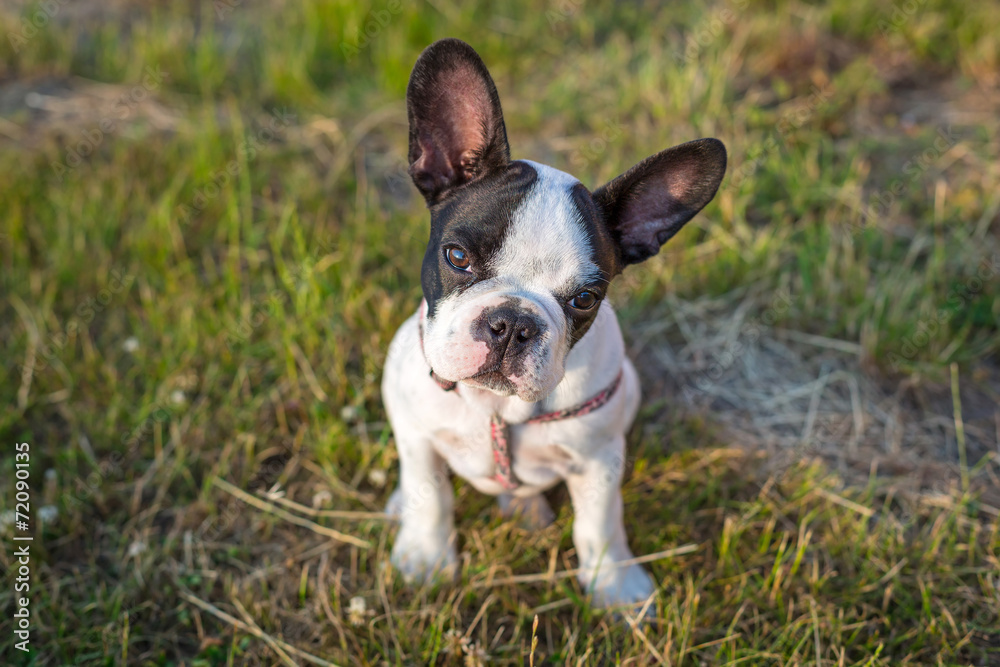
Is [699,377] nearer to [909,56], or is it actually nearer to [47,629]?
[47,629]

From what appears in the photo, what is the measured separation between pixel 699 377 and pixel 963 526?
1.28 metres

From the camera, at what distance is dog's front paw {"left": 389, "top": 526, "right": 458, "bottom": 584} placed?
114 inches

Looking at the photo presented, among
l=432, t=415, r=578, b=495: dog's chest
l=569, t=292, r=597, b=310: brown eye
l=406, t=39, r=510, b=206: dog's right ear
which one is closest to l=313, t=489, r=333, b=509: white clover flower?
l=432, t=415, r=578, b=495: dog's chest

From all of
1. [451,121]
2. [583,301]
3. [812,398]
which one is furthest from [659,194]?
[812,398]

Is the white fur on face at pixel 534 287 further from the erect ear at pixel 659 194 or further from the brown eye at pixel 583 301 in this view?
the erect ear at pixel 659 194

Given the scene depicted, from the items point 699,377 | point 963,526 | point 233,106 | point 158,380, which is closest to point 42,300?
point 158,380

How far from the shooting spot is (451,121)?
2.32 metres

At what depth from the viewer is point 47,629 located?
2.74 m

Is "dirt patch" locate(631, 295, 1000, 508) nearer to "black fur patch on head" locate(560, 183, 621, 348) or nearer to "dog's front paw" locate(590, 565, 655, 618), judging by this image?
"dog's front paw" locate(590, 565, 655, 618)

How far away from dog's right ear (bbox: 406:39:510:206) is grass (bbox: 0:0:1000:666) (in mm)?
1409

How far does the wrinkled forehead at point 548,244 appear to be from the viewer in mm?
2146

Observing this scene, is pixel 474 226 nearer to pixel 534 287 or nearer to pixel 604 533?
pixel 534 287

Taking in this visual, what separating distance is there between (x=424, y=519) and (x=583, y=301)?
45.4 inches

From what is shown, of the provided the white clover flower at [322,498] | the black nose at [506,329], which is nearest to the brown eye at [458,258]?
the black nose at [506,329]
